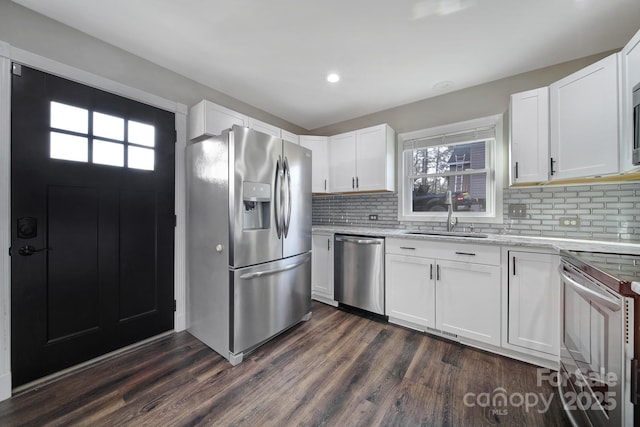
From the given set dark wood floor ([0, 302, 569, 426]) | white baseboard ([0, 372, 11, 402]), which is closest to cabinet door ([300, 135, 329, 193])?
dark wood floor ([0, 302, 569, 426])

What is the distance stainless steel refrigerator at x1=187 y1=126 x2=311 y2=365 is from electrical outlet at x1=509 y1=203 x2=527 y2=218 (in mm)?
2217

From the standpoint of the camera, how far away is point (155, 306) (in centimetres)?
222

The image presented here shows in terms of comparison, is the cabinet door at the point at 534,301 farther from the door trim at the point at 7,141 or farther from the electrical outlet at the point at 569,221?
the door trim at the point at 7,141

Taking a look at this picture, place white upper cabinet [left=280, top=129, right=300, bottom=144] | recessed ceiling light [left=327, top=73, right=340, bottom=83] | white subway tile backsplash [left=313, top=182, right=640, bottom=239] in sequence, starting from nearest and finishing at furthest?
1. white subway tile backsplash [left=313, top=182, right=640, bottom=239]
2. recessed ceiling light [left=327, top=73, right=340, bottom=83]
3. white upper cabinet [left=280, top=129, right=300, bottom=144]

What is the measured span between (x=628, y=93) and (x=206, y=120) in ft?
10.7

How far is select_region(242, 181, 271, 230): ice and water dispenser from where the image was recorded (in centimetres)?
198

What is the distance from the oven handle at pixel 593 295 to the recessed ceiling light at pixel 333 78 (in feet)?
8.32

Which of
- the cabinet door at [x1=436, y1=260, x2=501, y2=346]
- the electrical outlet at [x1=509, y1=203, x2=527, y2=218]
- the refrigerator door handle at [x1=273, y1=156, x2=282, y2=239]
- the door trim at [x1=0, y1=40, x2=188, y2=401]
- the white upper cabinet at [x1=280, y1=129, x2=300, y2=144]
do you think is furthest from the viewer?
the white upper cabinet at [x1=280, y1=129, x2=300, y2=144]

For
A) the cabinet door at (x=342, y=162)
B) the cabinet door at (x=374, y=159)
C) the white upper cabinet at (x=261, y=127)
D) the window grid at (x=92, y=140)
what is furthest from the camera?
the cabinet door at (x=342, y=162)

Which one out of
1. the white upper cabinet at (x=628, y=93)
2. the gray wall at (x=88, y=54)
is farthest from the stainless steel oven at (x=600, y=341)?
the gray wall at (x=88, y=54)

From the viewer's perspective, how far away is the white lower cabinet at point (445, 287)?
2014mm

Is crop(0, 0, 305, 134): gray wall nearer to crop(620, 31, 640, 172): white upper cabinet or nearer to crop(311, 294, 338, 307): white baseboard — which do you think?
crop(311, 294, 338, 307): white baseboard

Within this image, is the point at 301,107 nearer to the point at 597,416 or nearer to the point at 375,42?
the point at 375,42

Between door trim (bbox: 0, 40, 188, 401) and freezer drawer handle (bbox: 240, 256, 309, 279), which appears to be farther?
freezer drawer handle (bbox: 240, 256, 309, 279)
